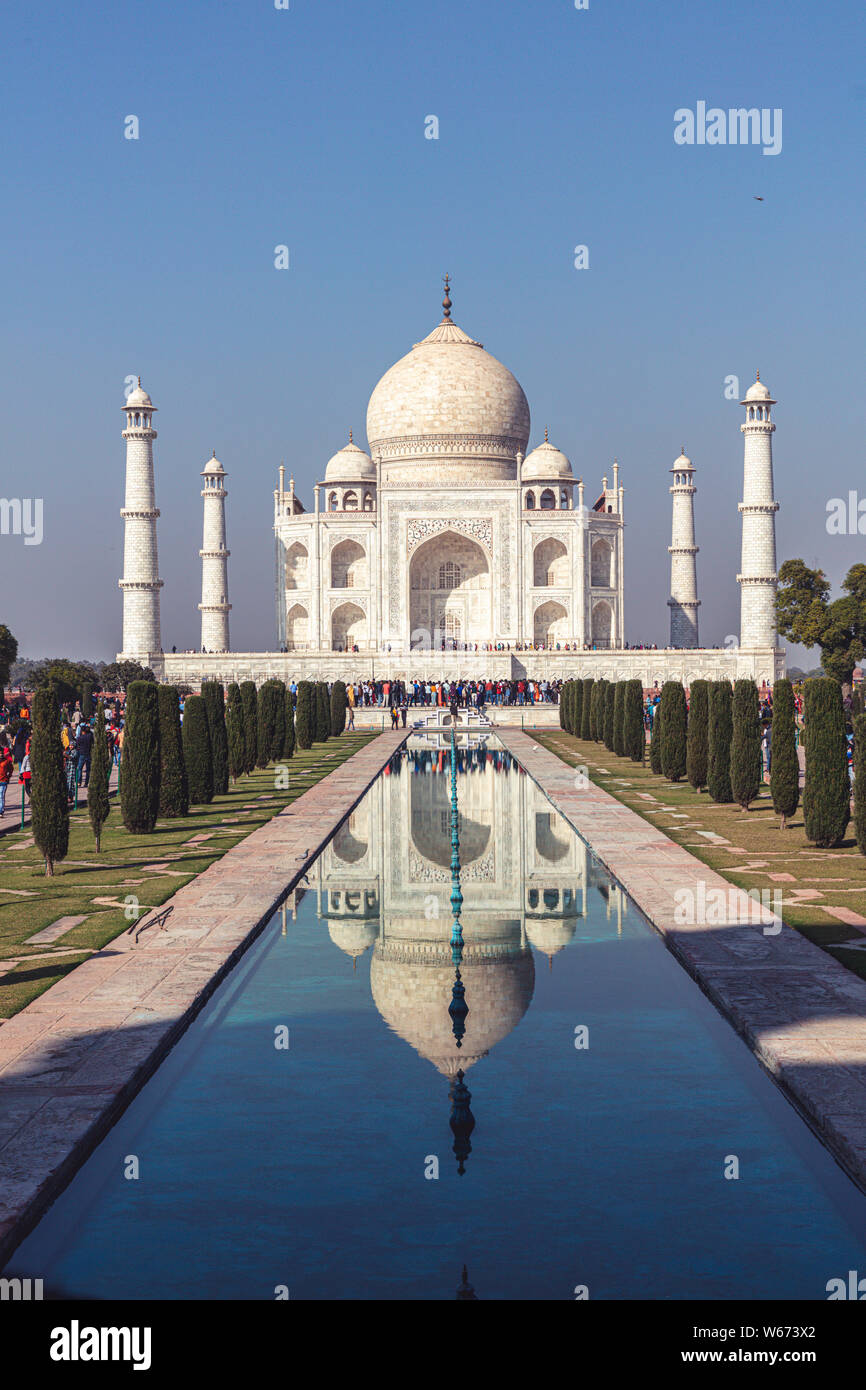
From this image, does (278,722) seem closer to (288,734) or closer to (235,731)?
(288,734)

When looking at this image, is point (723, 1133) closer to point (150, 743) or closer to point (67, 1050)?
point (67, 1050)

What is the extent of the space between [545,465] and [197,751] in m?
32.2

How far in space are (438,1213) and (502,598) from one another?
38.2 meters

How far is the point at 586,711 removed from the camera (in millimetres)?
25203

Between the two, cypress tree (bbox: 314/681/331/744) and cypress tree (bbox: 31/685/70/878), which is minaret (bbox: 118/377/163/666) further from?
cypress tree (bbox: 31/685/70/878)

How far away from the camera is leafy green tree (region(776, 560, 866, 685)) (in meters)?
32.6

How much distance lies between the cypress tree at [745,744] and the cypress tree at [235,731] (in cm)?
654

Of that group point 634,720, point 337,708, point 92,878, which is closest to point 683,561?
point 337,708

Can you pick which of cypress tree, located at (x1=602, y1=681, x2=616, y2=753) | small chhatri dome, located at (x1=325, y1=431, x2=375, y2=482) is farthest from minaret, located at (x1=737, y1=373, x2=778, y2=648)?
cypress tree, located at (x1=602, y1=681, x2=616, y2=753)

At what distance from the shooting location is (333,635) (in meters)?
43.5

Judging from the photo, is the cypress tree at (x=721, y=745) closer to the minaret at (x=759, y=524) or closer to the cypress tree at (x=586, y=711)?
the cypress tree at (x=586, y=711)

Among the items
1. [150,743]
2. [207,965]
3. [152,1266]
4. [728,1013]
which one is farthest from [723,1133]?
[150,743]

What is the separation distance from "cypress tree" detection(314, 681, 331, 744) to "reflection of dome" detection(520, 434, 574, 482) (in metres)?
19.8

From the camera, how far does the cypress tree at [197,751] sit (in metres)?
14.4
